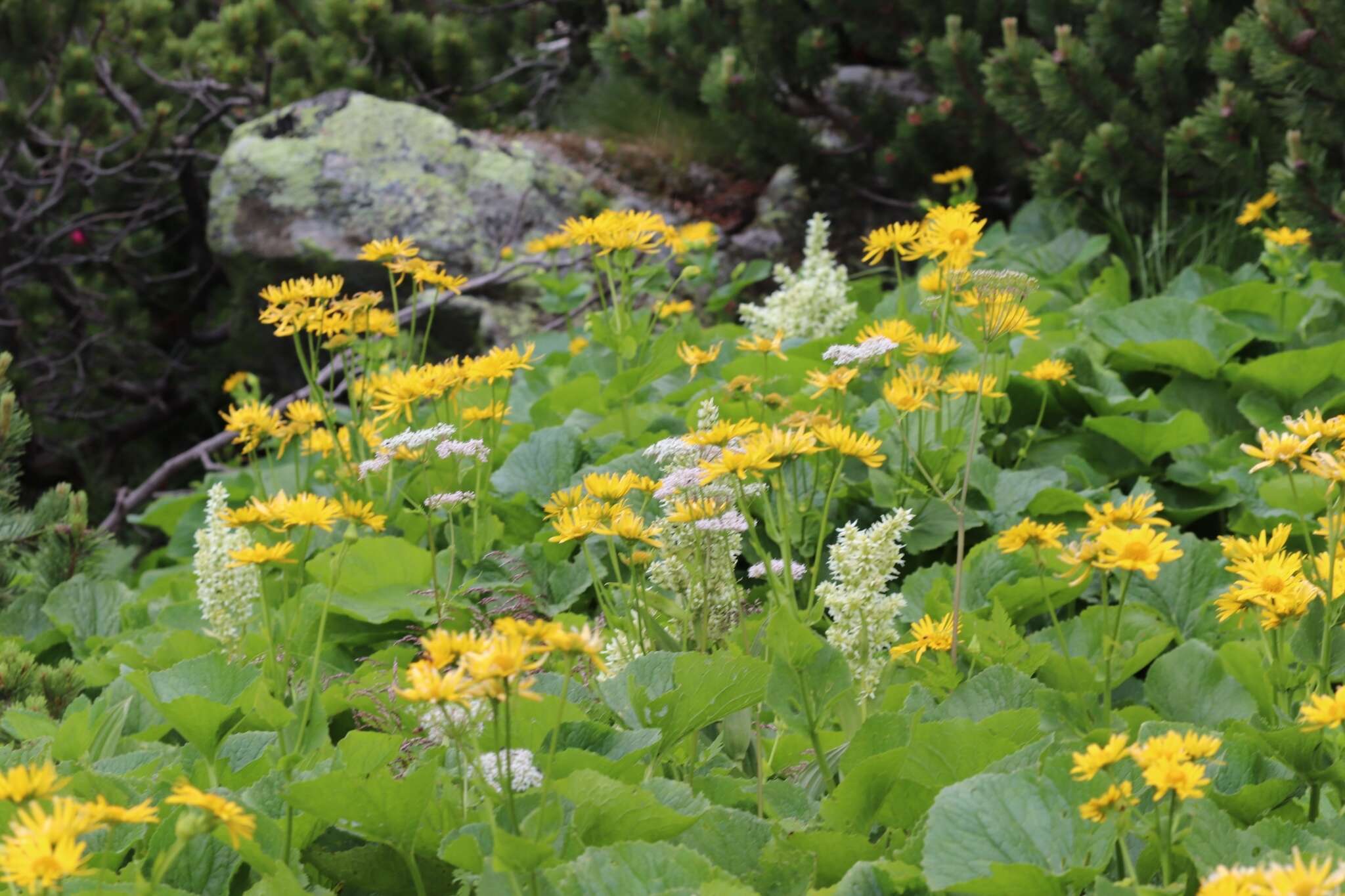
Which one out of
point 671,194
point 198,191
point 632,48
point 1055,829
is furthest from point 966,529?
point 198,191

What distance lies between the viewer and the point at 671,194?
5852 millimetres

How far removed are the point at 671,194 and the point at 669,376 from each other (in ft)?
8.55

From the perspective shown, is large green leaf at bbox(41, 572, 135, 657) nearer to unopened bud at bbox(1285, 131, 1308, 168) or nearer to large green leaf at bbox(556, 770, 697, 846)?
large green leaf at bbox(556, 770, 697, 846)

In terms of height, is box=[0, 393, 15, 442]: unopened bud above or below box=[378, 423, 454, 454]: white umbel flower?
below

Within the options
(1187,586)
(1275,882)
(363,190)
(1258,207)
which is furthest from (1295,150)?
(363,190)

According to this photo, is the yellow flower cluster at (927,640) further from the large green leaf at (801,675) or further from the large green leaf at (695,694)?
the large green leaf at (695,694)

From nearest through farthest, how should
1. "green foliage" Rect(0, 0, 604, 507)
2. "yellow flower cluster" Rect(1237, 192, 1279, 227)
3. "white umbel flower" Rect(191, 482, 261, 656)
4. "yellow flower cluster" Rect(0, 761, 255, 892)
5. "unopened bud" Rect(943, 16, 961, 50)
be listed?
"yellow flower cluster" Rect(0, 761, 255, 892)
"white umbel flower" Rect(191, 482, 261, 656)
"yellow flower cluster" Rect(1237, 192, 1279, 227)
"unopened bud" Rect(943, 16, 961, 50)
"green foliage" Rect(0, 0, 604, 507)

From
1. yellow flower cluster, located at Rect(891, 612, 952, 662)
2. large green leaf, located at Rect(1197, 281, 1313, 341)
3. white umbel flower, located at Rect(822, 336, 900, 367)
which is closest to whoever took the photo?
yellow flower cluster, located at Rect(891, 612, 952, 662)

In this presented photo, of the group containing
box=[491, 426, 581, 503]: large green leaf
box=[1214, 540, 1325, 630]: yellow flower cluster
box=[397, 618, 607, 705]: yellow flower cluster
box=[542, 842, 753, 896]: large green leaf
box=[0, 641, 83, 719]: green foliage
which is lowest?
box=[491, 426, 581, 503]: large green leaf

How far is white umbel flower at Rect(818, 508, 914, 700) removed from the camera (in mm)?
1668

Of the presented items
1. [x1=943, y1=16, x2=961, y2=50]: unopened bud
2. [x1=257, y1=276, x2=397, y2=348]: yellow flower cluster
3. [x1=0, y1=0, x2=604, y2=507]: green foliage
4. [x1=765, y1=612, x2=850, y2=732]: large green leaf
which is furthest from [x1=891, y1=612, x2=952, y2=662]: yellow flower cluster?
[x1=0, y1=0, x2=604, y2=507]: green foliage

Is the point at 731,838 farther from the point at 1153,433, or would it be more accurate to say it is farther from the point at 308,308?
the point at 1153,433

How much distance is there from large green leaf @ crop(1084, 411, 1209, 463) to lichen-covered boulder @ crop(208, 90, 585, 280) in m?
2.91

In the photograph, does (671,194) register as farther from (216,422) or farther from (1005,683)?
(1005,683)
